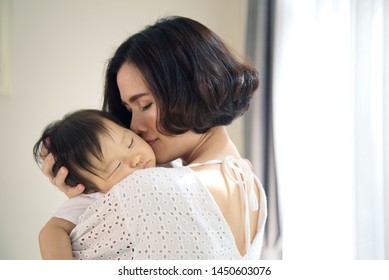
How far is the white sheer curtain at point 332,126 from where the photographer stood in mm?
2131

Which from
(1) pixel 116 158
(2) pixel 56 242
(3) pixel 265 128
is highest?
(1) pixel 116 158

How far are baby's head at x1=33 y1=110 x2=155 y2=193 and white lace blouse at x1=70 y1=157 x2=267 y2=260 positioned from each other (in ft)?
0.47

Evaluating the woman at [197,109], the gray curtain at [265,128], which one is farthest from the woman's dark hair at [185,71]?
the gray curtain at [265,128]

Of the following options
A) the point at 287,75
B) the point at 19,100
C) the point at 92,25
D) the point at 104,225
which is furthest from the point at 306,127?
the point at 104,225

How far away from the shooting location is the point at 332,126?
2354 mm

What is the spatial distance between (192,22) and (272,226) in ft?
5.98

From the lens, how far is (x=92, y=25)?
268 centimetres

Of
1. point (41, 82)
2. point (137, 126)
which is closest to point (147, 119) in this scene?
point (137, 126)

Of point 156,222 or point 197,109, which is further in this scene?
point 197,109

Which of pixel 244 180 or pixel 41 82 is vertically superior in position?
pixel 41 82

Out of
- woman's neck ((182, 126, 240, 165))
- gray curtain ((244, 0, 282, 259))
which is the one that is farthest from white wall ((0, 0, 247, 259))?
woman's neck ((182, 126, 240, 165))

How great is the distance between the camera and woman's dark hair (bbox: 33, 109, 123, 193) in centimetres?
105

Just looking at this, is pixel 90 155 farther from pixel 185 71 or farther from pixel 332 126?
pixel 332 126

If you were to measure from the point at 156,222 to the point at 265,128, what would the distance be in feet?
6.81
